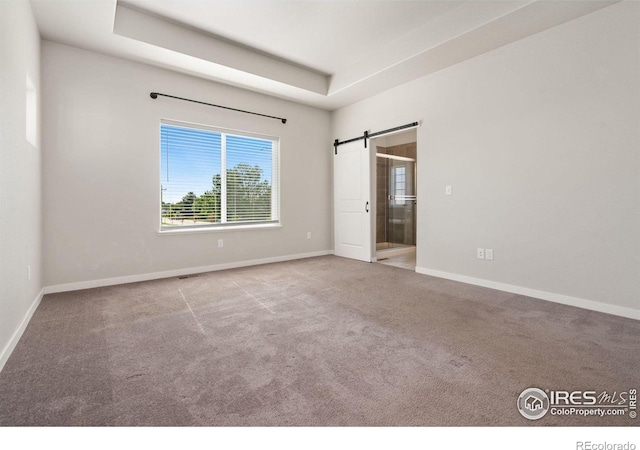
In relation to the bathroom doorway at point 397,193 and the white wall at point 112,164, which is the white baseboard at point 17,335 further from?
the bathroom doorway at point 397,193

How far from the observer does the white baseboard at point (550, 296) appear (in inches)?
105

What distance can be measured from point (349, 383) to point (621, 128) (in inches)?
124

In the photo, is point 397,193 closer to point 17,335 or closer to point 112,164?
point 112,164

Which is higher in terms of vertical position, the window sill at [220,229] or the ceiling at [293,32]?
the ceiling at [293,32]

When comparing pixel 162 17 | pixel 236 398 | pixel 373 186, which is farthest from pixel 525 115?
pixel 162 17

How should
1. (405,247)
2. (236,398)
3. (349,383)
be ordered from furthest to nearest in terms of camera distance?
(405,247) → (349,383) → (236,398)

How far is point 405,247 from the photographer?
693cm

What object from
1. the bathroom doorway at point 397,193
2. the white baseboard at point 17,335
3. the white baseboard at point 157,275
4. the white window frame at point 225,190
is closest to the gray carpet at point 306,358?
the white baseboard at point 17,335

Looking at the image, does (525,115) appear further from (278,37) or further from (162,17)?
(162,17)

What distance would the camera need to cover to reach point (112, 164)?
12.0ft

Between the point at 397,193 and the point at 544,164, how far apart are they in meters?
3.99

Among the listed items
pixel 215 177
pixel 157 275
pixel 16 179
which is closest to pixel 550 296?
pixel 215 177

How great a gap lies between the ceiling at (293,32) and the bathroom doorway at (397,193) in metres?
2.83

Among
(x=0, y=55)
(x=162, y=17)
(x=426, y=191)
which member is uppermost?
(x=162, y=17)
